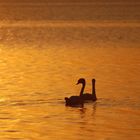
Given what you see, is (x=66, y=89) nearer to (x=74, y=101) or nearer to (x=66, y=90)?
(x=66, y=90)

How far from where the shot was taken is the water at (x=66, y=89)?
15766 millimetres

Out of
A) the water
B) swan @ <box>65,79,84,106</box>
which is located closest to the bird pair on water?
swan @ <box>65,79,84,106</box>

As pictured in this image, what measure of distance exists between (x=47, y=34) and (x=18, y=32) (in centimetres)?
257

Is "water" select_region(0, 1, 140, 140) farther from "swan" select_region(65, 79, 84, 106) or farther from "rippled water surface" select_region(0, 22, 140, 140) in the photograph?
"swan" select_region(65, 79, 84, 106)

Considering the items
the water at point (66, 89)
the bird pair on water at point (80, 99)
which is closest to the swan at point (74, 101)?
the bird pair on water at point (80, 99)

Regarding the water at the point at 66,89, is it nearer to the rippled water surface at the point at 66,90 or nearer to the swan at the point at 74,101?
the rippled water surface at the point at 66,90

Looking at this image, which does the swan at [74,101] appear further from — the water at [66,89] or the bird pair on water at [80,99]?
the water at [66,89]

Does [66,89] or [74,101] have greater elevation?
[66,89]

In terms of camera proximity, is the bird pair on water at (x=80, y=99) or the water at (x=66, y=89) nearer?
the water at (x=66, y=89)

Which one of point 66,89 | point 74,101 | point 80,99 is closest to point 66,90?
point 66,89

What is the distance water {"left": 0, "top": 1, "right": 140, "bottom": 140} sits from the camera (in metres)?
15.8

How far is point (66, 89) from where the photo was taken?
20.6 meters

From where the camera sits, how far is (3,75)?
2323cm

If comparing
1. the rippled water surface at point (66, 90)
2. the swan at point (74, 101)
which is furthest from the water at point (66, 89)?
the swan at point (74, 101)
